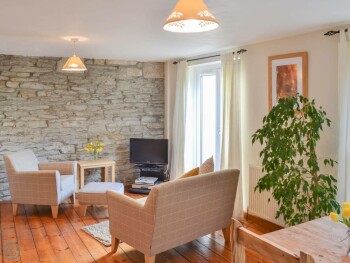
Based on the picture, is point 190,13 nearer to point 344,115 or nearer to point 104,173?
point 344,115

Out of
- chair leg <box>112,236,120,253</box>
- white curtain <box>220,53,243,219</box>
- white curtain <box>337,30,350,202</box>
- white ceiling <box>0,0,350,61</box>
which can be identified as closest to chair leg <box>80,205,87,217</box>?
chair leg <box>112,236,120,253</box>

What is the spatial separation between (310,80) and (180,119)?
257 centimetres

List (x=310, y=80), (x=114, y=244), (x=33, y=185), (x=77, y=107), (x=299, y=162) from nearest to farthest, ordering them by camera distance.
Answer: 1. (x=299, y=162)
2. (x=114, y=244)
3. (x=310, y=80)
4. (x=33, y=185)
5. (x=77, y=107)

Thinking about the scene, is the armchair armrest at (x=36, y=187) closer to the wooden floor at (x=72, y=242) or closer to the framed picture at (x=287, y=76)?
the wooden floor at (x=72, y=242)

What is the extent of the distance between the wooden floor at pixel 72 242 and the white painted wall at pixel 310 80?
1.17 meters

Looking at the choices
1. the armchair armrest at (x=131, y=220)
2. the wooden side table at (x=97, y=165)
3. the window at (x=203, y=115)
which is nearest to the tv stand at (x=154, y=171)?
the window at (x=203, y=115)

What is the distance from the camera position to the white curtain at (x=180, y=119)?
5.73 metres

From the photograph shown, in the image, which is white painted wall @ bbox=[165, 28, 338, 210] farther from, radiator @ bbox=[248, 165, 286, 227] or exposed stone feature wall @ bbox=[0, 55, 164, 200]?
exposed stone feature wall @ bbox=[0, 55, 164, 200]

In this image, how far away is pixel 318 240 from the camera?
6.47 ft

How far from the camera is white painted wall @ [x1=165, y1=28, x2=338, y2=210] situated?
3469 millimetres

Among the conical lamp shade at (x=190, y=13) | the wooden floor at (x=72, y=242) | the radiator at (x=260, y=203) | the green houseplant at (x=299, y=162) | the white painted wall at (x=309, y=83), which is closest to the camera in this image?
the conical lamp shade at (x=190, y=13)

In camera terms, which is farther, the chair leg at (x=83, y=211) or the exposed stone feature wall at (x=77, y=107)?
the exposed stone feature wall at (x=77, y=107)

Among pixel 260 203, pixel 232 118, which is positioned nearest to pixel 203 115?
pixel 232 118

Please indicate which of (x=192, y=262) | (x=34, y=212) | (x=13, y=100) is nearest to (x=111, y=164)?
(x=34, y=212)
